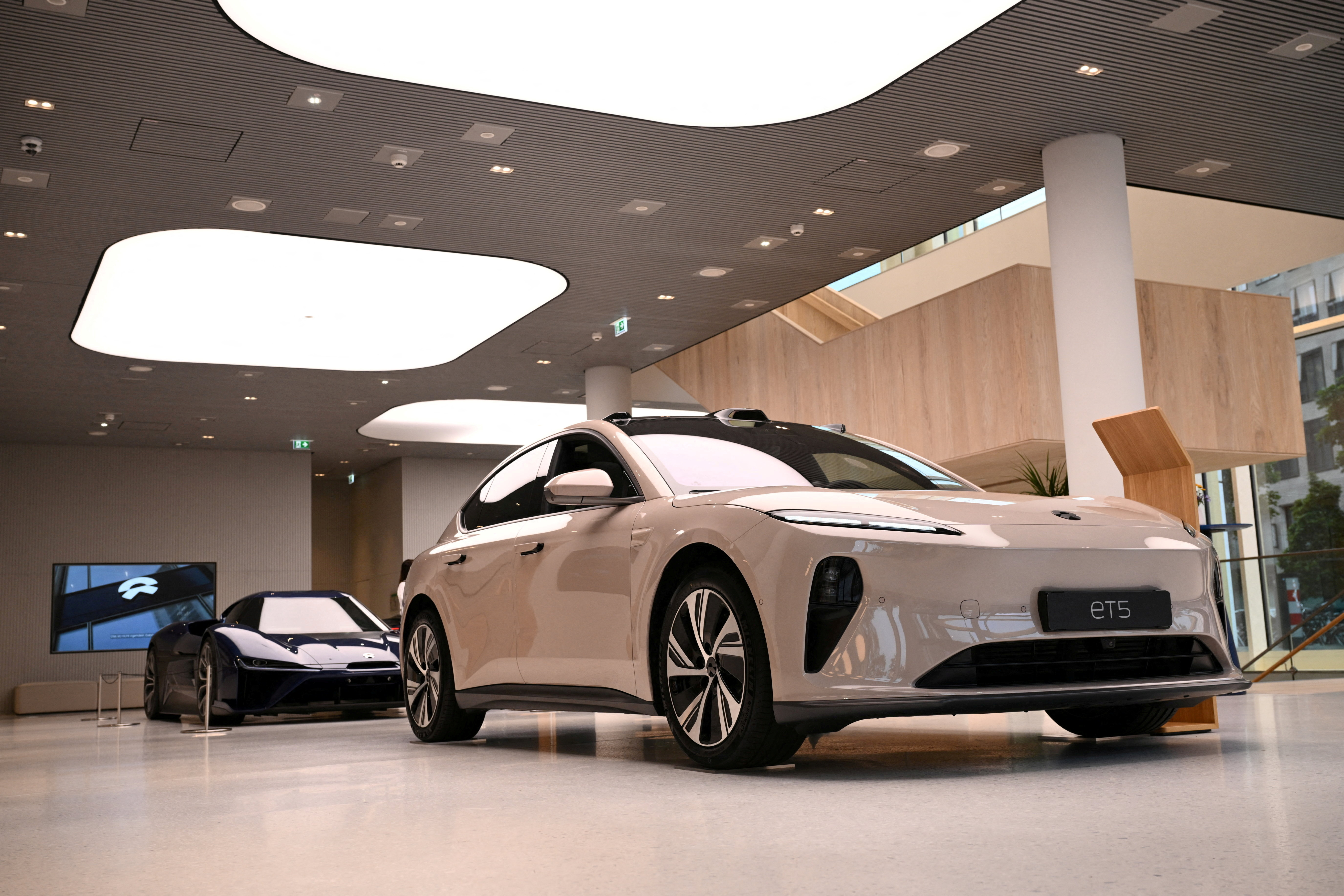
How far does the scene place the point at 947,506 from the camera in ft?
12.3

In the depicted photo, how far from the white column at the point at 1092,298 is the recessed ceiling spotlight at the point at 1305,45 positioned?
161cm

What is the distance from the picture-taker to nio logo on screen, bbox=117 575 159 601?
23453mm

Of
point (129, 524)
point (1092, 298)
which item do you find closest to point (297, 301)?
point (1092, 298)

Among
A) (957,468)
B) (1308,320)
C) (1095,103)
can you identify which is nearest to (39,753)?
(1095,103)

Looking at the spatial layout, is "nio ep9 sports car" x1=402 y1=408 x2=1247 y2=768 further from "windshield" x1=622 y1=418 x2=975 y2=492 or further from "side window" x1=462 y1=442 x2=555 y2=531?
"side window" x1=462 y1=442 x2=555 y2=531

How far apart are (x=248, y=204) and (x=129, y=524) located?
14683mm

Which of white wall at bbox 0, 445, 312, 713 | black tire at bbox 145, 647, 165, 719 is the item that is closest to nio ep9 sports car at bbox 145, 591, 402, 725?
black tire at bbox 145, 647, 165, 719

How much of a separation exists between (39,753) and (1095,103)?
8.45 meters

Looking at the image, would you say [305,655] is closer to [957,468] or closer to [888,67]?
[888,67]

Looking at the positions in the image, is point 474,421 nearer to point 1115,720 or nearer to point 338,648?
point 338,648

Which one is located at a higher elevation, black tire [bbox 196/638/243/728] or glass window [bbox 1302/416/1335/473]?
glass window [bbox 1302/416/1335/473]

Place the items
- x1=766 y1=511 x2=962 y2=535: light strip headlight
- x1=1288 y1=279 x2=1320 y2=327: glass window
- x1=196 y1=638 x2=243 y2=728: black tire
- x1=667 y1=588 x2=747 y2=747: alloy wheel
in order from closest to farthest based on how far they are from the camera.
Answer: x1=766 y1=511 x2=962 y2=535: light strip headlight
x1=667 y1=588 x2=747 y2=747: alloy wheel
x1=196 y1=638 x2=243 y2=728: black tire
x1=1288 y1=279 x2=1320 y2=327: glass window

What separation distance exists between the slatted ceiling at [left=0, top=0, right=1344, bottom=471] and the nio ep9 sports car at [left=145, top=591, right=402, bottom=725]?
3.72m

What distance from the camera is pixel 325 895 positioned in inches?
83.0
